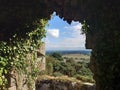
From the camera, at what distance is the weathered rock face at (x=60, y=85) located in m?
11.3

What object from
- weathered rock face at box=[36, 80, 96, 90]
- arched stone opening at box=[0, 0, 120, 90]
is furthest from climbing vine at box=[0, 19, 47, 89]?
weathered rock face at box=[36, 80, 96, 90]

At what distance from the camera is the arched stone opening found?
203 inches

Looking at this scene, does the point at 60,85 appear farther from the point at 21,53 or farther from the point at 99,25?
the point at 99,25

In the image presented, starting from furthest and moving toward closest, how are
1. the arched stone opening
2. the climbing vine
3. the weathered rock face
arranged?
the weathered rock face
the climbing vine
the arched stone opening

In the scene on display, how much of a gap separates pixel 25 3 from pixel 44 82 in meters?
5.86

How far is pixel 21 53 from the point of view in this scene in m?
8.02

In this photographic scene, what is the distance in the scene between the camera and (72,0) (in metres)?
5.82

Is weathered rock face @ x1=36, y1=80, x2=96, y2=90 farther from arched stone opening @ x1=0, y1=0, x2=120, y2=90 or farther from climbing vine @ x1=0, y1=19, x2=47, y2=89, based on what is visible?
arched stone opening @ x1=0, y1=0, x2=120, y2=90

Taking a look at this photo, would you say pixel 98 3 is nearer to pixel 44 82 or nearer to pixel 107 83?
pixel 107 83

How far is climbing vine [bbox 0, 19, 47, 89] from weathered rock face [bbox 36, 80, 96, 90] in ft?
9.78

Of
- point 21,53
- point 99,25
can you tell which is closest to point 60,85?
point 21,53

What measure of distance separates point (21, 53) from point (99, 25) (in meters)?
2.90

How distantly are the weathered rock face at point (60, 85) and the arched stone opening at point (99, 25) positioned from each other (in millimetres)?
4988

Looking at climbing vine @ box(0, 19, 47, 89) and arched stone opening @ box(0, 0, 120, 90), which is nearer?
arched stone opening @ box(0, 0, 120, 90)
